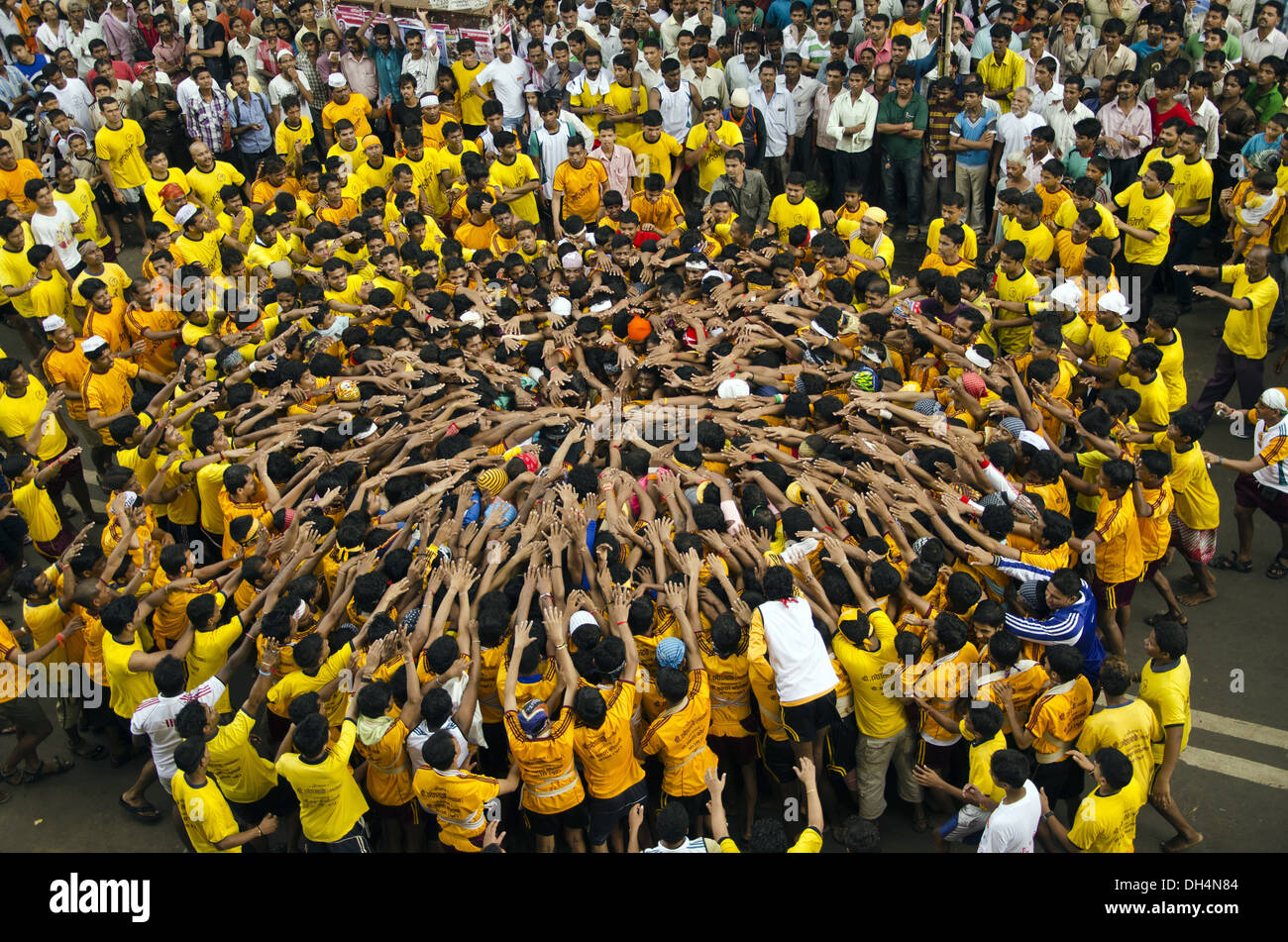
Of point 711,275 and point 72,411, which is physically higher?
point 711,275

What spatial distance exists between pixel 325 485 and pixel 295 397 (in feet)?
4.77

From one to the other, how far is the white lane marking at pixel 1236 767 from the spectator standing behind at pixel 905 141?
7903 mm

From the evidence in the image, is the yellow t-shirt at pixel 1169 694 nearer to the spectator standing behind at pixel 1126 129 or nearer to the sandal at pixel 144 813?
the sandal at pixel 144 813

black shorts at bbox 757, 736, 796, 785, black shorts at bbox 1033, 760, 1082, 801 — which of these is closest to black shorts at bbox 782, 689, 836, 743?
black shorts at bbox 757, 736, 796, 785

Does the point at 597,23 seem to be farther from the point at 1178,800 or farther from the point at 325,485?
the point at 1178,800


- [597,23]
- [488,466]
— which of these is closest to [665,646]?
[488,466]

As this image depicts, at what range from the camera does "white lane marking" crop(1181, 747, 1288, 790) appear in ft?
26.0

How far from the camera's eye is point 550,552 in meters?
8.17

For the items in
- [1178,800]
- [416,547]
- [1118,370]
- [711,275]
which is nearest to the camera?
[1178,800]

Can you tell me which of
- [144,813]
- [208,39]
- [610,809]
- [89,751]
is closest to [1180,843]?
[610,809]

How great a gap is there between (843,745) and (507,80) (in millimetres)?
10107

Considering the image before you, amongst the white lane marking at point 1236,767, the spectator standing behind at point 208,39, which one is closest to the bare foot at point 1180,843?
the white lane marking at point 1236,767

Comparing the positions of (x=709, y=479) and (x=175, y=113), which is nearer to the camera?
(x=709, y=479)

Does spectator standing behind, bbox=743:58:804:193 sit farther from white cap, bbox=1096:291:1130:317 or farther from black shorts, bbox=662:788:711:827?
black shorts, bbox=662:788:711:827
